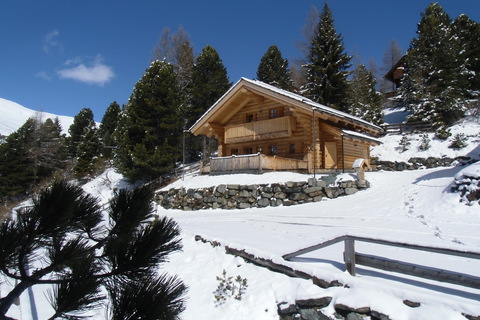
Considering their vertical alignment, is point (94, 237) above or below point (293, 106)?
below

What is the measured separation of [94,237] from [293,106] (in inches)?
Result: 766

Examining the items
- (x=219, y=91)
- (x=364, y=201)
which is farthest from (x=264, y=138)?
(x=219, y=91)

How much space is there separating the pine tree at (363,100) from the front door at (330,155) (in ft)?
41.4

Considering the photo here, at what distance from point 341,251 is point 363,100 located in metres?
31.8

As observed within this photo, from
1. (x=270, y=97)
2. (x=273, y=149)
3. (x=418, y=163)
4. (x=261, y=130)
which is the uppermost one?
(x=270, y=97)

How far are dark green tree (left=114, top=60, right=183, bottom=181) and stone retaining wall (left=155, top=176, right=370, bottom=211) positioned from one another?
31.6 ft

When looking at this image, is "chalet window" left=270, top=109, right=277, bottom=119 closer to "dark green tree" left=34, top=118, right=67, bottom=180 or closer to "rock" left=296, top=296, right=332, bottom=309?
"dark green tree" left=34, top=118, right=67, bottom=180

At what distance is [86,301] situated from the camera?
1821 millimetres

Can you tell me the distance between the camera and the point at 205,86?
3519 centimetres

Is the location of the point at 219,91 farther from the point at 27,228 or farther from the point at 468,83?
the point at 27,228

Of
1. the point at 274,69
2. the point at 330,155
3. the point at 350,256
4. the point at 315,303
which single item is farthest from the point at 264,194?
the point at 274,69

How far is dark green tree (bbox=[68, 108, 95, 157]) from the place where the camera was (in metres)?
45.8

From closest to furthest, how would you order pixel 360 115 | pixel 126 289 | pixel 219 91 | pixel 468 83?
1. pixel 126 289
2. pixel 468 83
3. pixel 360 115
4. pixel 219 91

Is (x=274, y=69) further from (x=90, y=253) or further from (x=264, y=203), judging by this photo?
(x=90, y=253)
